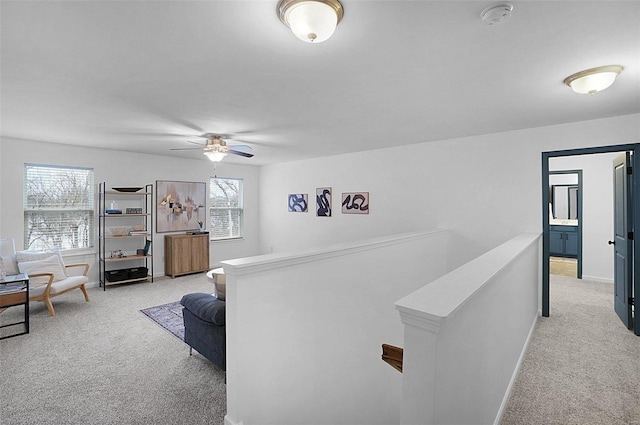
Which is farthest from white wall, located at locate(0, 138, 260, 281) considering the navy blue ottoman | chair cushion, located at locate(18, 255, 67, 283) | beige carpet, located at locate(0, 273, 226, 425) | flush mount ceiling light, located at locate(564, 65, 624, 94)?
flush mount ceiling light, located at locate(564, 65, 624, 94)

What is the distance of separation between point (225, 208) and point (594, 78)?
6570 millimetres

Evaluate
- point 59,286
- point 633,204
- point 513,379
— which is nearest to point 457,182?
point 633,204

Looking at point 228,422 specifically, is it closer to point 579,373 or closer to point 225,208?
point 579,373

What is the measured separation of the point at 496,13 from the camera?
158 centimetres

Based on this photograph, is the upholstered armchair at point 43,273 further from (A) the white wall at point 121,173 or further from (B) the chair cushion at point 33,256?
(A) the white wall at point 121,173

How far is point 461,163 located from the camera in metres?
4.60

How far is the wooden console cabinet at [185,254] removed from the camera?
6078 mm

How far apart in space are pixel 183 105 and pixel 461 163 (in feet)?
12.1

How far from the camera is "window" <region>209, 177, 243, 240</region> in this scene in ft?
23.3

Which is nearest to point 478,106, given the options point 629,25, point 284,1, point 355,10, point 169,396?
point 629,25

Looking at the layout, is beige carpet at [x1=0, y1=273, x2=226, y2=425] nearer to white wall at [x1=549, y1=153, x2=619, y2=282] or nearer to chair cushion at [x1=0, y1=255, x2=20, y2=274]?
chair cushion at [x1=0, y1=255, x2=20, y2=274]

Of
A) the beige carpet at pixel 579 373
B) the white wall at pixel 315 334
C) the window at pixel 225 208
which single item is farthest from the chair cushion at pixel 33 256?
the beige carpet at pixel 579 373

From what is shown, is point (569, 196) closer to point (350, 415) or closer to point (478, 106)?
point (478, 106)

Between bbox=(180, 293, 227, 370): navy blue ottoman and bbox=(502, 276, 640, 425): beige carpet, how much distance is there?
2131 millimetres
